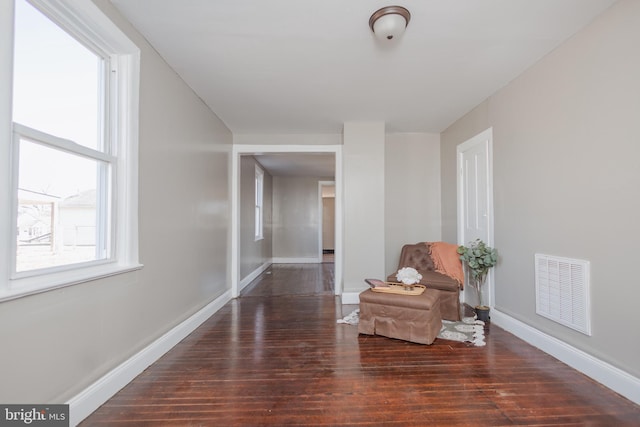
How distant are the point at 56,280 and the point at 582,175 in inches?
130

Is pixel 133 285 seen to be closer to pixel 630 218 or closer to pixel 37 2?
pixel 37 2

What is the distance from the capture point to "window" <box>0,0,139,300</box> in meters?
1.37

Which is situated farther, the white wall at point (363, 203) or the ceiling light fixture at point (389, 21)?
the white wall at point (363, 203)

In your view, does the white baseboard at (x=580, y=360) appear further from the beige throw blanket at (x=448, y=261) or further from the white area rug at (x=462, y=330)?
the beige throw blanket at (x=448, y=261)

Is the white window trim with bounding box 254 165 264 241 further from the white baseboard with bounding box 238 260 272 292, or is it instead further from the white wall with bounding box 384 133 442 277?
the white wall with bounding box 384 133 442 277

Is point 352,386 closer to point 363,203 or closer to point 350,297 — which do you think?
point 350,297

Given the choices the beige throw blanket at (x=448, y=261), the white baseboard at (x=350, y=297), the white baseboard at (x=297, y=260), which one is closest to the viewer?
the beige throw blanket at (x=448, y=261)

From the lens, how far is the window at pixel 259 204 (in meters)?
6.35

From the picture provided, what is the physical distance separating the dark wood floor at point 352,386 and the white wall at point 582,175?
0.42 meters

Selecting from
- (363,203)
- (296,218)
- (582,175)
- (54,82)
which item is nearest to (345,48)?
(54,82)

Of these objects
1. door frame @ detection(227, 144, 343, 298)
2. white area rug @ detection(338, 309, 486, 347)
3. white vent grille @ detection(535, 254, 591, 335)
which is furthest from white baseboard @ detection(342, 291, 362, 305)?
white vent grille @ detection(535, 254, 591, 335)

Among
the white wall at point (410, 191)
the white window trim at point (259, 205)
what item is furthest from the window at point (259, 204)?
the white wall at point (410, 191)

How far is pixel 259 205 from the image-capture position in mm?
6535

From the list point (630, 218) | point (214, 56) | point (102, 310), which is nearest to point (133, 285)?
point (102, 310)
